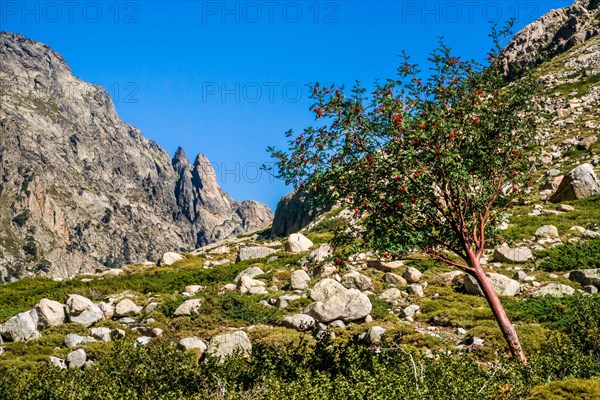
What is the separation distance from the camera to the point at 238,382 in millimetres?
10727

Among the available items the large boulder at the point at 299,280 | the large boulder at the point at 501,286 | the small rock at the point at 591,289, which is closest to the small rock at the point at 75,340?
the large boulder at the point at 299,280

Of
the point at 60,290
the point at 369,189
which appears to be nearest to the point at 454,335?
the point at 369,189

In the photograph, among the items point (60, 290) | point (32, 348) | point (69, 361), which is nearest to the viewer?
point (69, 361)

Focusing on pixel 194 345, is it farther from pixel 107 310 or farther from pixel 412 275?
pixel 412 275

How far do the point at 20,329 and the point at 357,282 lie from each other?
13.6m

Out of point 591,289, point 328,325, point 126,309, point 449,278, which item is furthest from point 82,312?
point 591,289

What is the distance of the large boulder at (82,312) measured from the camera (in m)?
19.8

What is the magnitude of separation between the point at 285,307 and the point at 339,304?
2.86 meters

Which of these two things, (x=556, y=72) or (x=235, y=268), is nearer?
(x=235, y=268)

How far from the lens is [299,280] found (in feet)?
75.0

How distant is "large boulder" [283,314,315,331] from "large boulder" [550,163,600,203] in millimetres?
25530

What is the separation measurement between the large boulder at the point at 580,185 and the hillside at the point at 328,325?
146 mm

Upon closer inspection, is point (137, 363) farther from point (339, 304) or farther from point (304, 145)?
point (339, 304)

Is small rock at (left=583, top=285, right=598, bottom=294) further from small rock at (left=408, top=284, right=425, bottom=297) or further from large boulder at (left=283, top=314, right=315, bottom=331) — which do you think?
large boulder at (left=283, top=314, right=315, bottom=331)
